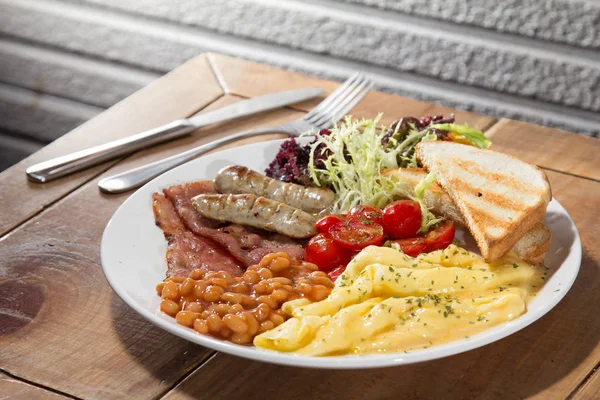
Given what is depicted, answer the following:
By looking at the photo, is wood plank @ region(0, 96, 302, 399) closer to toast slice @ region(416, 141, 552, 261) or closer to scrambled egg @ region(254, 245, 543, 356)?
scrambled egg @ region(254, 245, 543, 356)

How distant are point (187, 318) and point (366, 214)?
2.34 ft

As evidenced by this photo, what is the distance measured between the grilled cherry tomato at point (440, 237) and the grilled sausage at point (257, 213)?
1.08 ft

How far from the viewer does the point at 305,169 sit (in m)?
2.62

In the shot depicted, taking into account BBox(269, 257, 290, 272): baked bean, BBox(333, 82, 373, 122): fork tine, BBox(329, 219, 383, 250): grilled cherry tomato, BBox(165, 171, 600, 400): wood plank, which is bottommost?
BBox(165, 171, 600, 400): wood plank

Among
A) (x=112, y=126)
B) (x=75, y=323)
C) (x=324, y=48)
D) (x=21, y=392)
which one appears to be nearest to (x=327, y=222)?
(x=75, y=323)

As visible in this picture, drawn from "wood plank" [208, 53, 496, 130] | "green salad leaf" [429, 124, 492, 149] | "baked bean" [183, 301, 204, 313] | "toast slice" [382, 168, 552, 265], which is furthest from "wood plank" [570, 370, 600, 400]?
"wood plank" [208, 53, 496, 130]

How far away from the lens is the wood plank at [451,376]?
176 centimetres

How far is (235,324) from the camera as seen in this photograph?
175 cm

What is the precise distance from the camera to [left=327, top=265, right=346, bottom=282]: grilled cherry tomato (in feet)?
6.90

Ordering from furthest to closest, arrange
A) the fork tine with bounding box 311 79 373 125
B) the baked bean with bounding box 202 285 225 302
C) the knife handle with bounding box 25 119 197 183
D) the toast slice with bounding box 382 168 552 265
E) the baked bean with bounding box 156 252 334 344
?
1. the fork tine with bounding box 311 79 373 125
2. the knife handle with bounding box 25 119 197 183
3. the toast slice with bounding box 382 168 552 265
4. the baked bean with bounding box 202 285 225 302
5. the baked bean with bounding box 156 252 334 344

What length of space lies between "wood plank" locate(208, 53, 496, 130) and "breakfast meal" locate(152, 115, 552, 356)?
348mm

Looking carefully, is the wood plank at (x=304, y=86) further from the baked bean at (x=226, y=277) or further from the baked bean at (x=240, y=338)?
the baked bean at (x=240, y=338)

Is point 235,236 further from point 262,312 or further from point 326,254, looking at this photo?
point 262,312

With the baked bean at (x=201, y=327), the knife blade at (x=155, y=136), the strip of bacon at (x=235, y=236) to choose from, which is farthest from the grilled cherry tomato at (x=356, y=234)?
the knife blade at (x=155, y=136)
